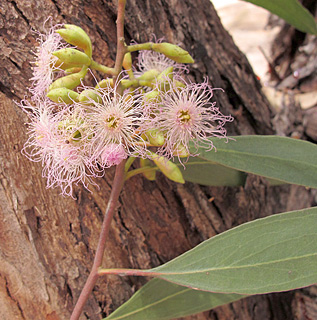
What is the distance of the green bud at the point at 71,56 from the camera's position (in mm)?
932

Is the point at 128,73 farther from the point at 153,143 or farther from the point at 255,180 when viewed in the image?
the point at 255,180

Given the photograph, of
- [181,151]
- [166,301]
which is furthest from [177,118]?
[166,301]

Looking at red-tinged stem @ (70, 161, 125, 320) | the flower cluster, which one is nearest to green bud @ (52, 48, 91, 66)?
the flower cluster

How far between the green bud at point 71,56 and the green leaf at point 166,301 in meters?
0.73

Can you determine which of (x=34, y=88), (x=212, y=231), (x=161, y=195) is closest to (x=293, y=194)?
(x=212, y=231)

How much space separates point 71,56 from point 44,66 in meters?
0.18

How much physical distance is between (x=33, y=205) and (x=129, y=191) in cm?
32

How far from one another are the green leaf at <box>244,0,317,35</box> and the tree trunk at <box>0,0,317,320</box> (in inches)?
10.2

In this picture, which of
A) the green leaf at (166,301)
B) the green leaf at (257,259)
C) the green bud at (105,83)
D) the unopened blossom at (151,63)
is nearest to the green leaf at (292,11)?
the unopened blossom at (151,63)

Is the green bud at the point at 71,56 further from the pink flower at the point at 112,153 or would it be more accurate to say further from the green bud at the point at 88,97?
the pink flower at the point at 112,153

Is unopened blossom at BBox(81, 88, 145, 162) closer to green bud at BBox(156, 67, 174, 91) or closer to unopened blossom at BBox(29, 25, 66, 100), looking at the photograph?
green bud at BBox(156, 67, 174, 91)

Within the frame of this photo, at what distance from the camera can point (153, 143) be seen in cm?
98

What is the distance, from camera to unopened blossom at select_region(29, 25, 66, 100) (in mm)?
1065

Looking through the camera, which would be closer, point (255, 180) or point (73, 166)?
point (73, 166)
